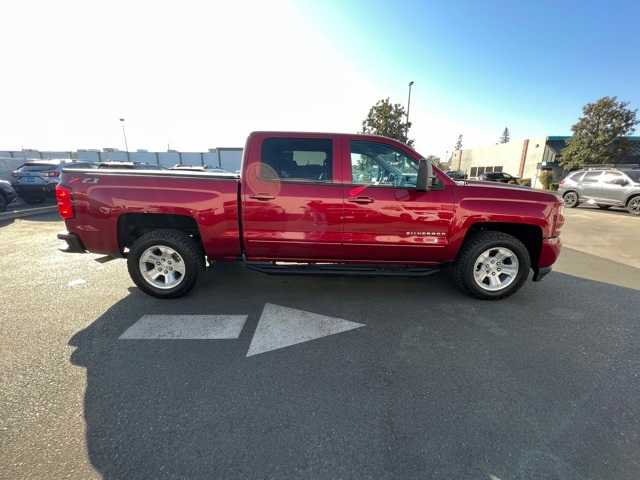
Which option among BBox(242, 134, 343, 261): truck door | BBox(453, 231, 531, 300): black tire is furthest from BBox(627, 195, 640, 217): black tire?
BBox(242, 134, 343, 261): truck door

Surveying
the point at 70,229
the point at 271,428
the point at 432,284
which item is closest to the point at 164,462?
the point at 271,428

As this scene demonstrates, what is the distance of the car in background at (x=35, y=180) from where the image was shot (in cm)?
1032

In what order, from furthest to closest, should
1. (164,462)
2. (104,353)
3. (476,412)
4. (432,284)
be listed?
(432,284)
(104,353)
(476,412)
(164,462)

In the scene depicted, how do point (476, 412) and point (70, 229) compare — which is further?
point (70, 229)

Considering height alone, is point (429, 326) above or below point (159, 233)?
below

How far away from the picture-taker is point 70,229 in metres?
3.49

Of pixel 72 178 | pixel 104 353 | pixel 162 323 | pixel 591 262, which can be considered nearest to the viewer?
pixel 104 353

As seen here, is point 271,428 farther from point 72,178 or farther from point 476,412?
point 72,178

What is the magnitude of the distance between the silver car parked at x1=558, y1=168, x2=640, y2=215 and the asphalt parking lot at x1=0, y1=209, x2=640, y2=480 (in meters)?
10.7

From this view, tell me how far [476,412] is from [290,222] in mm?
2461

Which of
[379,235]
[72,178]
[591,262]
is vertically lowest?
[591,262]

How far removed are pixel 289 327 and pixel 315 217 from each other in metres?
1.27

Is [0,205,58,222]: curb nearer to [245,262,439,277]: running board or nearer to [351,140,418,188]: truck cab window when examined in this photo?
[245,262,439,277]: running board

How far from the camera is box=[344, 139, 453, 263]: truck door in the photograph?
3.39 m
